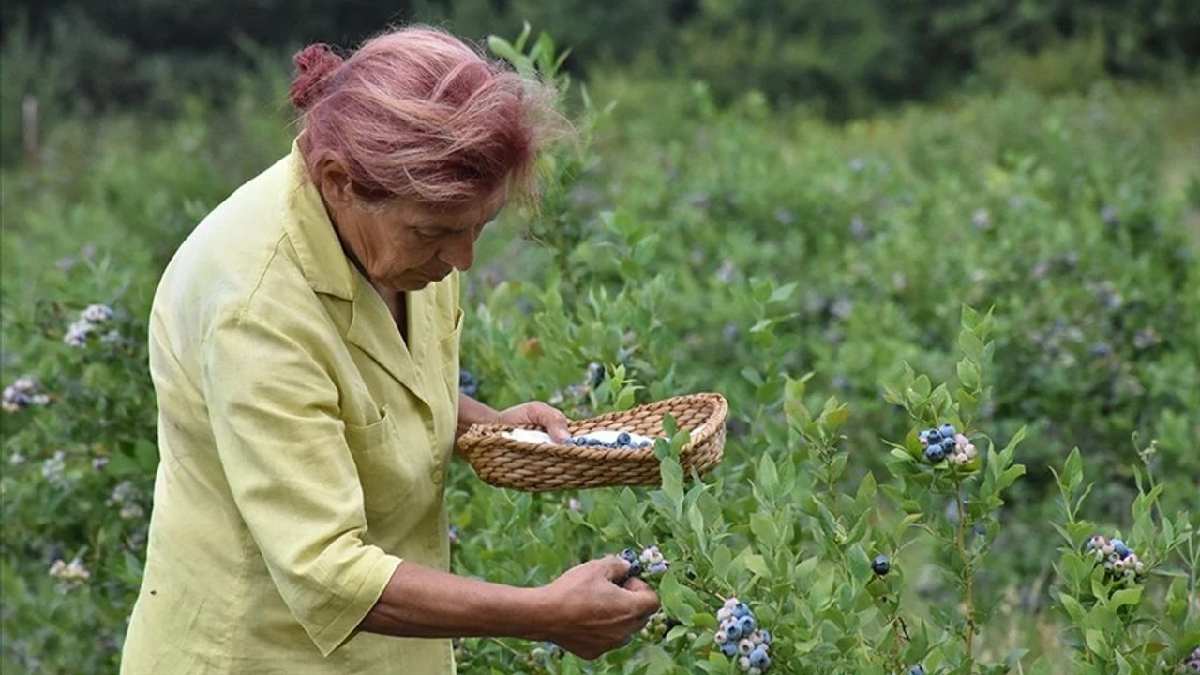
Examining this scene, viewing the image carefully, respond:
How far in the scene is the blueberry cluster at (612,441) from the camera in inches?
94.9

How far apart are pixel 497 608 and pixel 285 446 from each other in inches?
11.8

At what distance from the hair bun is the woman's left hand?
579 millimetres

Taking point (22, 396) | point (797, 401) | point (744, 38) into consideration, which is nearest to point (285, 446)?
point (797, 401)

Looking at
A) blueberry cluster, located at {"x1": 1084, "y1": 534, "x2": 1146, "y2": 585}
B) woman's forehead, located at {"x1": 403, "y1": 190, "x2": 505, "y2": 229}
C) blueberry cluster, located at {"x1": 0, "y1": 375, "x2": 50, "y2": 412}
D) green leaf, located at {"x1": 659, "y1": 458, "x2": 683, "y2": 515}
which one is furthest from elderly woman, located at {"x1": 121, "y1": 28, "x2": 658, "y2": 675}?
blueberry cluster, located at {"x1": 0, "y1": 375, "x2": 50, "y2": 412}

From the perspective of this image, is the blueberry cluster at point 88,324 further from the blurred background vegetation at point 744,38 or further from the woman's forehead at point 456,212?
the blurred background vegetation at point 744,38

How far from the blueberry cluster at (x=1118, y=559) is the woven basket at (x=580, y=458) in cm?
50

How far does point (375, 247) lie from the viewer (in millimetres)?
2180

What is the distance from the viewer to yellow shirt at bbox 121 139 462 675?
206cm

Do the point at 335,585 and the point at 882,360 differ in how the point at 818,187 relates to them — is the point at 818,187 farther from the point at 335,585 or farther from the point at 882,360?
the point at 335,585

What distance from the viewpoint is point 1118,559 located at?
2307 millimetres

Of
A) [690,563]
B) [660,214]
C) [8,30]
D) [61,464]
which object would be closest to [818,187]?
[660,214]

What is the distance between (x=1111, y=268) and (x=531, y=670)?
126 inches

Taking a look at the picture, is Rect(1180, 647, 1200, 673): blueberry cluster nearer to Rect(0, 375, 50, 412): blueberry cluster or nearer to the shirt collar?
the shirt collar

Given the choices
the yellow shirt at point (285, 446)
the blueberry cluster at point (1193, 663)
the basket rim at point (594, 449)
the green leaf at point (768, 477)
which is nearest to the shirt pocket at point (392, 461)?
the yellow shirt at point (285, 446)
